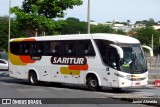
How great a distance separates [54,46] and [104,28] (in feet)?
318

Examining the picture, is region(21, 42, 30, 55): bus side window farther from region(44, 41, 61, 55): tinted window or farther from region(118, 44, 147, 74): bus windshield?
region(118, 44, 147, 74): bus windshield

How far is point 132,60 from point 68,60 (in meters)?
4.13

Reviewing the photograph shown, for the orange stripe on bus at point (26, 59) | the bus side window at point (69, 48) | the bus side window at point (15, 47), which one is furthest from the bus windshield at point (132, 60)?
the bus side window at point (15, 47)

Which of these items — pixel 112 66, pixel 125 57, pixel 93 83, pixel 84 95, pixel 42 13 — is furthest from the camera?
pixel 42 13

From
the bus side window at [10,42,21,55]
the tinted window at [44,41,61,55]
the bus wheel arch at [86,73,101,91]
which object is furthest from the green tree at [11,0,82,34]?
the bus wheel arch at [86,73,101,91]

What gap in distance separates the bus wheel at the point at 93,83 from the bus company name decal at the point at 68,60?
93cm

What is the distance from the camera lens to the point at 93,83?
23.4 m

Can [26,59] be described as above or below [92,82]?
above

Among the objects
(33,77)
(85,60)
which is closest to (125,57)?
(85,60)

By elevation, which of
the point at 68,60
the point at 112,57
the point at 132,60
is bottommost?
the point at 68,60

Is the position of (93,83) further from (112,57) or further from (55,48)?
(55,48)

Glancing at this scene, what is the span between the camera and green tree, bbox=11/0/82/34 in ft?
120

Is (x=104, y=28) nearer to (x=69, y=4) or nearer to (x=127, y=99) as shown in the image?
(x=69, y=4)

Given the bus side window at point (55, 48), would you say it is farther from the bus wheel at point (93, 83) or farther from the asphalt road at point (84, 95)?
the bus wheel at point (93, 83)
